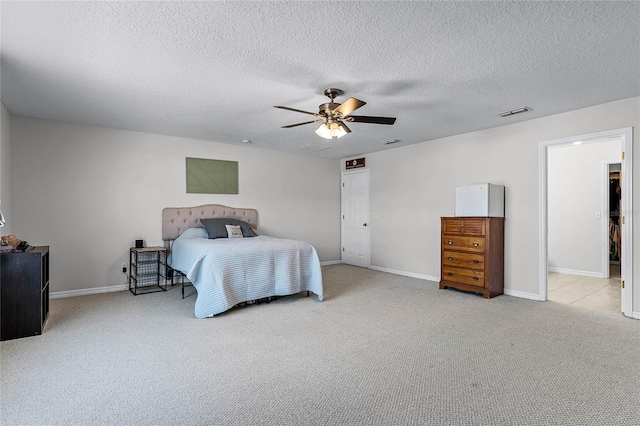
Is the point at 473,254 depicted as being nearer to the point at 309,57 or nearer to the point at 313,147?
the point at 313,147

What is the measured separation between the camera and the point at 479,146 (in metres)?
5.02

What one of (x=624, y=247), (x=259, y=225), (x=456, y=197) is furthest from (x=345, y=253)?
(x=624, y=247)

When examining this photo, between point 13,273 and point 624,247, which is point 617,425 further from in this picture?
point 13,273

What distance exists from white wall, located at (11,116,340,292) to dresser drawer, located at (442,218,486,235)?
11.5 ft

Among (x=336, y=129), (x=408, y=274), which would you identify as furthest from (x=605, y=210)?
(x=336, y=129)

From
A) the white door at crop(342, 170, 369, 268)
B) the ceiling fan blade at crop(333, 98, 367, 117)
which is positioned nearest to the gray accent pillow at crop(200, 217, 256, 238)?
the white door at crop(342, 170, 369, 268)

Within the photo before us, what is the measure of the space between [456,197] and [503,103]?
60.6 inches

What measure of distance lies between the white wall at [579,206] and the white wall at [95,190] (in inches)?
228

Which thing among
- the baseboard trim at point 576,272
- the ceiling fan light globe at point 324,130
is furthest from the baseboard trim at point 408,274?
the ceiling fan light globe at point 324,130

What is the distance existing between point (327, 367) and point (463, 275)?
3026mm

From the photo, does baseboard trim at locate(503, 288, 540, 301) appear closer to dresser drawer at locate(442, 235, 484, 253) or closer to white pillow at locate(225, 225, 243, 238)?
dresser drawer at locate(442, 235, 484, 253)

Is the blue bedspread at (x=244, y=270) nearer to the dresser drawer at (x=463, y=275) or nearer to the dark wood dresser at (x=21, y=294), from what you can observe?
the dark wood dresser at (x=21, y=294)

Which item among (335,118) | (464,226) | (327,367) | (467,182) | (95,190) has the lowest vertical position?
(327,367)

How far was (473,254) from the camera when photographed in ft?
15.1
